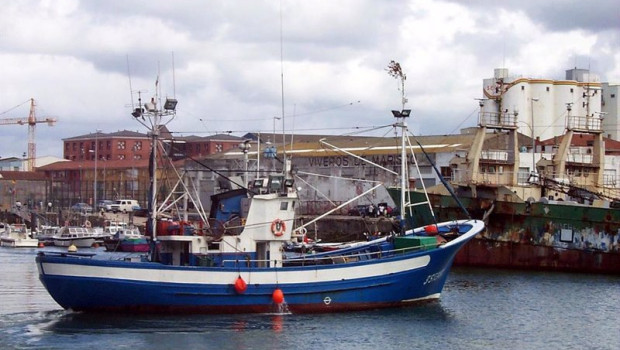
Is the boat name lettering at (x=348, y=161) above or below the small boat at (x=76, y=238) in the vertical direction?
above

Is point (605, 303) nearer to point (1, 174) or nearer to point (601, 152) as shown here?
point (601, 152)

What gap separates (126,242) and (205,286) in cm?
4269

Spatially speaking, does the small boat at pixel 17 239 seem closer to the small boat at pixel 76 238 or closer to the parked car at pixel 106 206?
the small boat at pixel 76 238

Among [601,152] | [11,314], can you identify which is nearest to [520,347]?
[11,314]

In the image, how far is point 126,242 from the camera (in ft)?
248

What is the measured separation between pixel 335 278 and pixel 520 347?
22.2ft

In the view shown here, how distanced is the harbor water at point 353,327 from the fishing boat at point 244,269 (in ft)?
1.53

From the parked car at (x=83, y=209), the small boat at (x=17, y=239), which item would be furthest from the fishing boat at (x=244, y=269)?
the parked car at (x=83, y=209)

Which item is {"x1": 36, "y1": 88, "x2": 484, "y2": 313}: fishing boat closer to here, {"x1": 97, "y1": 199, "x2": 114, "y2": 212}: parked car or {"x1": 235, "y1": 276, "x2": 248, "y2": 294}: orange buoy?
{"x1": 235, "y1": 276, "x2": 248, "y2": 294}: orange buoy

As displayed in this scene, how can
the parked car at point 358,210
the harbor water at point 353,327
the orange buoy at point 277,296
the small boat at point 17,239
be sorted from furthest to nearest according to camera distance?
the small boat at point 17,239, the parked car at point 358,210, the orange buoy at point 277,296, the harbor water at point 353,327

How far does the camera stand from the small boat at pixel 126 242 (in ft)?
246

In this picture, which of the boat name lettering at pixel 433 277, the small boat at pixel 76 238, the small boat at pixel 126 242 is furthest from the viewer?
the small boat at pixel 76 238

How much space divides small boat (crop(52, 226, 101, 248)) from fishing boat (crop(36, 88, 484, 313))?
45.7 m

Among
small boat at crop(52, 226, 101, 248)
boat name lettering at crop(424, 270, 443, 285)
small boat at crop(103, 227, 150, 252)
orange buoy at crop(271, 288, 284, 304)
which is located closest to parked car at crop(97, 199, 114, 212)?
small boat at crop(52, 226, 101, 248)
